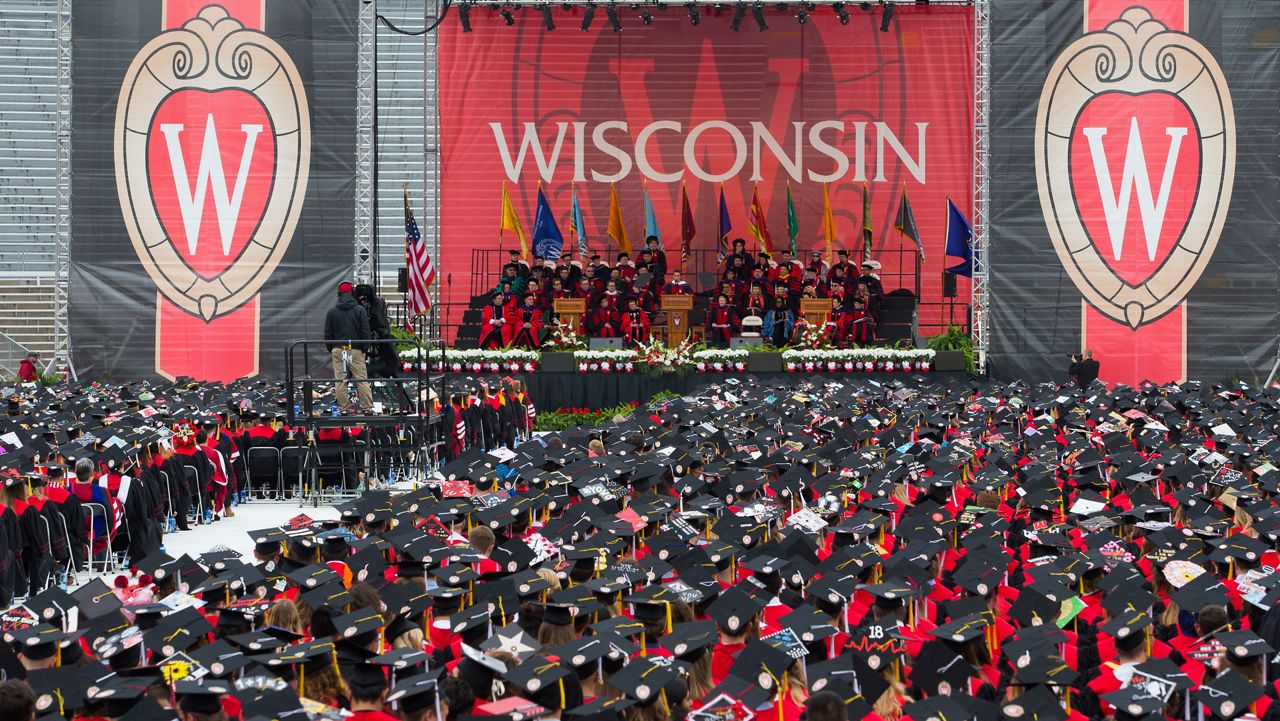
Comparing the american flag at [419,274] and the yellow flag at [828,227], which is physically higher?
the yellow flag at [828,227]

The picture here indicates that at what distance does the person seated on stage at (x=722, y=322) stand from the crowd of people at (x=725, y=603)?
15.1 metres

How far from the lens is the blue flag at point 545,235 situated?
29.0 m

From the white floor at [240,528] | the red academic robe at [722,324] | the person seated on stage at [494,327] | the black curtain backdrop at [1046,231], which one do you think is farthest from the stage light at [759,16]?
the white floor at [240,528]

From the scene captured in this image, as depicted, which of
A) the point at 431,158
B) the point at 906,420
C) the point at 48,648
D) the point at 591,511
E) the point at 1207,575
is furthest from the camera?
the point at 431,158

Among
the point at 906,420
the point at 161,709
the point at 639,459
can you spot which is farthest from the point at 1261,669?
the point at 906,420

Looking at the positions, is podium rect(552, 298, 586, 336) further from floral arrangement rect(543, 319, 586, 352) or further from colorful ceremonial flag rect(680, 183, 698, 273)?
colorful ceremonial flag rect(680, 183, 698, 273)

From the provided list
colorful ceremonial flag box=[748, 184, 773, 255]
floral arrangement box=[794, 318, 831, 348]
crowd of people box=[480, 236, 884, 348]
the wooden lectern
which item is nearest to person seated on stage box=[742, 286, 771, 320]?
crowd of people box=[480, 236, 884, 348]

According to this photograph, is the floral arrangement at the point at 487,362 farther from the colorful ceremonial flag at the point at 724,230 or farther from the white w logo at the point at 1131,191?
the white w logo at the point at 1131,191

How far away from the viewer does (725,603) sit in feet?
20.5

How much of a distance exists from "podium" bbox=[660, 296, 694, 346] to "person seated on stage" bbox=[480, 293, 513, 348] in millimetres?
2885

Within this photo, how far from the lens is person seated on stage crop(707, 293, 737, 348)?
2688 centimetres

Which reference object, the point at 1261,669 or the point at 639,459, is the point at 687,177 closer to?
the point at 639,459

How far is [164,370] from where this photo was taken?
24.8 meters

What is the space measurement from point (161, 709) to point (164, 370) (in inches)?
814
